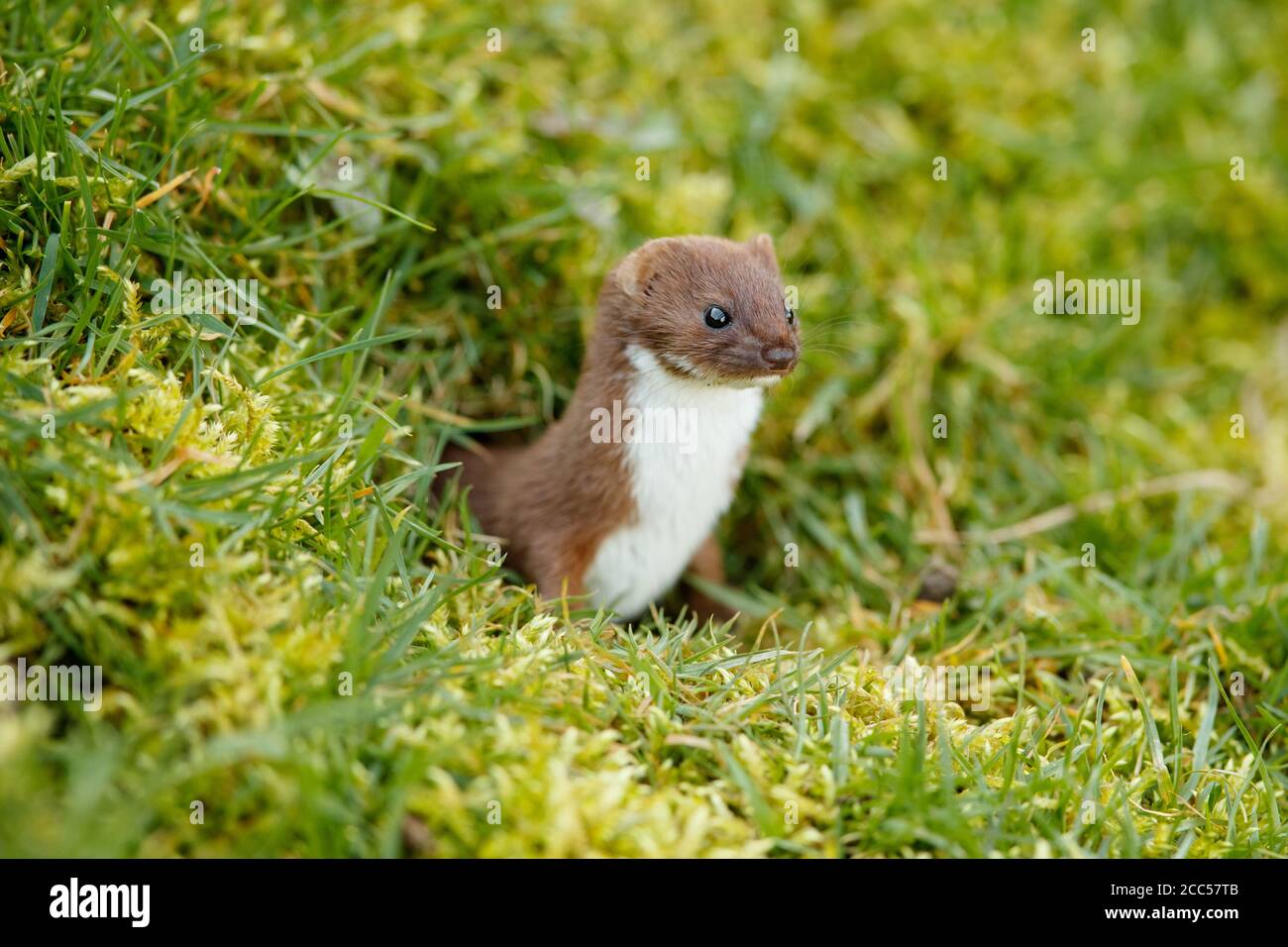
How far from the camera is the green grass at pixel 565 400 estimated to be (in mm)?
2469

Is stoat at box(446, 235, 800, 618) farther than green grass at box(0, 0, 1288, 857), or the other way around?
stoat at box(446, 235, 800, 618)

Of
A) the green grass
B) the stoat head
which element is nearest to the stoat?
the stoat head

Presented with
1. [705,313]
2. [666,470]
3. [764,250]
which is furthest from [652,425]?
[764,250]

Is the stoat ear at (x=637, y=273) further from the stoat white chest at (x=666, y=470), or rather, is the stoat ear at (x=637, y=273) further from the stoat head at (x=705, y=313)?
the stoat white chest at (x=666, y=470)

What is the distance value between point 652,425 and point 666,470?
0.54ft

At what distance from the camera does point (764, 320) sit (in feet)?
11.7

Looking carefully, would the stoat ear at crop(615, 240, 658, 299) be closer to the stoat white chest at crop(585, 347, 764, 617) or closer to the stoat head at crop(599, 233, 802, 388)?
the stoat head at crop(599, 233, 802, 388)

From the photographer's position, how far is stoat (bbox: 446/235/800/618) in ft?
11.8

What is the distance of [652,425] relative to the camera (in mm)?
3740

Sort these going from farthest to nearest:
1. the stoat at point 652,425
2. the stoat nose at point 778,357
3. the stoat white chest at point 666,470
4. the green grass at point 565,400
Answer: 1. the stoat white chest at point 666,470
2. the stoat at point 652,425
3. the stoat nose at point 778,357
4. the green grass at point 565,400

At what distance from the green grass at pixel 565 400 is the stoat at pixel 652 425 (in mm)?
309

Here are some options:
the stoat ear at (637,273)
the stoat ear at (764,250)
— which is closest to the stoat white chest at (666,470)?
the stoat ear at (637,273)
